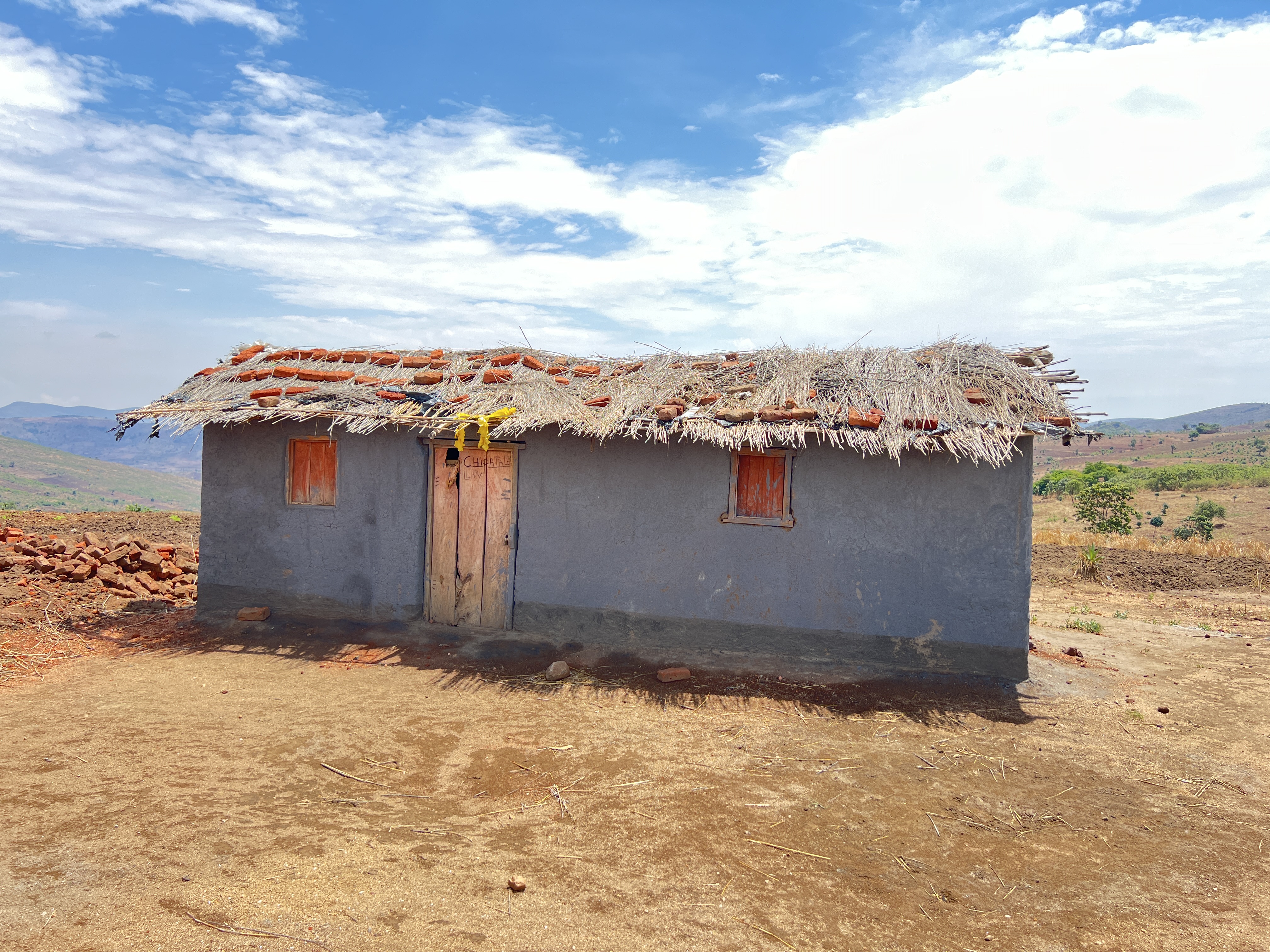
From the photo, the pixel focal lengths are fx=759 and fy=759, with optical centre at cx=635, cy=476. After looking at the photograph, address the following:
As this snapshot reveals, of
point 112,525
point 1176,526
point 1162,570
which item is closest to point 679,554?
point 1162,570

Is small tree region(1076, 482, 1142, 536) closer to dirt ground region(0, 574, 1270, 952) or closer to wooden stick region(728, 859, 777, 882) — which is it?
dirt ground region(0, 574, 1270, 952)

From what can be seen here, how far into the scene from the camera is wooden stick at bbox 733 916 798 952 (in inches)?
138

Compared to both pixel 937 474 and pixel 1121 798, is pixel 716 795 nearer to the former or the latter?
pixel 1121 798

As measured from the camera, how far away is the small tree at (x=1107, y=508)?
19.2 m

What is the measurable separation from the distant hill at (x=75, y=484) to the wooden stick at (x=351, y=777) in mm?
56883

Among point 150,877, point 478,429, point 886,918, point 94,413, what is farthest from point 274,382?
point 94,413

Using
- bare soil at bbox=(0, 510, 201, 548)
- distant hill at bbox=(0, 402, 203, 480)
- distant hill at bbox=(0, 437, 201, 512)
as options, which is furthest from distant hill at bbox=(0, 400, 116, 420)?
bare soil at bbox=(0, 510, 201, 548)

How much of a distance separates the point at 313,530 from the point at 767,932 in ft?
23.2

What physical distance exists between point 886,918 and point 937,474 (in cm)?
465

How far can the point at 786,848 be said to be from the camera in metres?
4.44

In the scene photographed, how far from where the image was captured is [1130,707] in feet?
23.5

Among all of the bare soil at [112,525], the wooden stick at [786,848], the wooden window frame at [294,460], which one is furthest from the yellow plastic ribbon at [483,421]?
the bare soil at [112,525]

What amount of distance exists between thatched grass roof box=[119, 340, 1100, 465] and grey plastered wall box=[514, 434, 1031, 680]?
0.39m

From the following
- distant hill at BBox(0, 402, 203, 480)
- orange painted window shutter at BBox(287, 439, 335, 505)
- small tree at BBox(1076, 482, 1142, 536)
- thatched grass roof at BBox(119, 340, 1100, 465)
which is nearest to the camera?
thatched grass roof at BBox(119, 340, 1100, 465)
